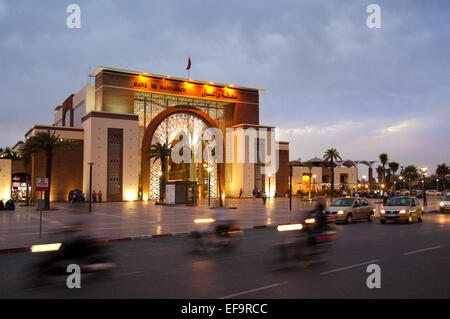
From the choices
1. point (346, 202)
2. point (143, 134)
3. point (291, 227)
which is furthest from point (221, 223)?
point (143, 134)

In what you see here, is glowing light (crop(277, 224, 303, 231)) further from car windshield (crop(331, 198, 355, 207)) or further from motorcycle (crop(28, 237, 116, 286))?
car windshield (crop(331, 198, 355, 207))

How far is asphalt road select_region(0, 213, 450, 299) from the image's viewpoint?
747 cm

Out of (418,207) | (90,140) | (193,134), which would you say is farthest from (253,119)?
(418,207)

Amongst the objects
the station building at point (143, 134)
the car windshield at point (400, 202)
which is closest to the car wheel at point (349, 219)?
the car windshield at point (400, 202)

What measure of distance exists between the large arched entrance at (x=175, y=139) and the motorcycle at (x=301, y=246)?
4574 cm

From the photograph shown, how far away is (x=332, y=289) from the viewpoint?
7.64 metres

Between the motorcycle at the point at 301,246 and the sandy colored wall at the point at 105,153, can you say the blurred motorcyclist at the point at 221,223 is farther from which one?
the sandy colored wall at the point at 105,153

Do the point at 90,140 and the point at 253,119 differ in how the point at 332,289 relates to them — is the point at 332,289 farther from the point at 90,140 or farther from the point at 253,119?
the point at 253,119

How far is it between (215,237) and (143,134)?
47.7 meters

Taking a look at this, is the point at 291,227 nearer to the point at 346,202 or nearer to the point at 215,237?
the point at 215,237

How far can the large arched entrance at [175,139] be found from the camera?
5622 centimetres

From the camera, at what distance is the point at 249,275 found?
9047 millimetres

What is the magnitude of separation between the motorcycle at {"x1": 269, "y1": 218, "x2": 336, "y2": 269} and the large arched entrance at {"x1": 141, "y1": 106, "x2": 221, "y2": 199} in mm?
45742

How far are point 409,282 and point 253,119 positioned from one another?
59621 mm
